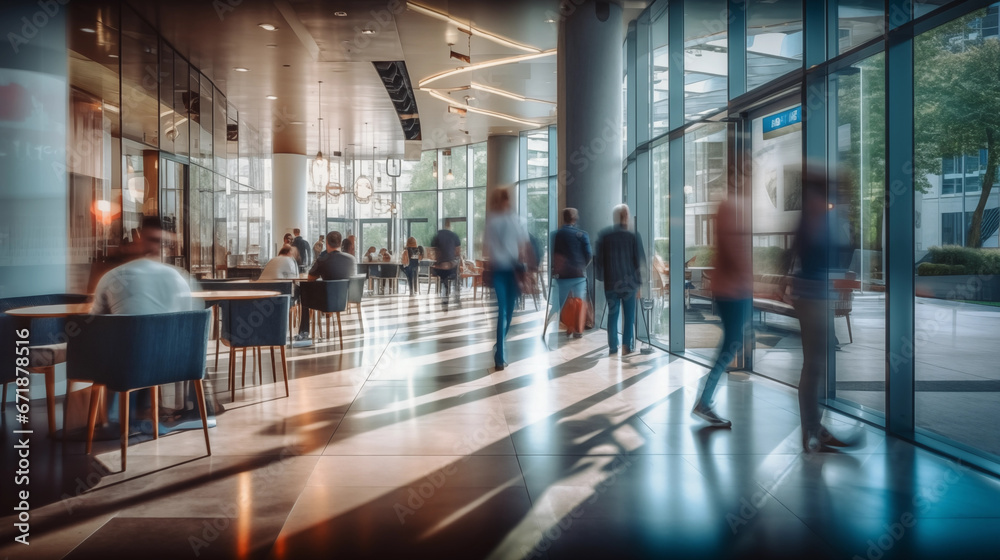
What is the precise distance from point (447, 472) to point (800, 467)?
186 cm

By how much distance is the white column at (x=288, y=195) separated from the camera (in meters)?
19.1

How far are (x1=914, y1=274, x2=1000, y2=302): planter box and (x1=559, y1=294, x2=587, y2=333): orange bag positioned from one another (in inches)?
155

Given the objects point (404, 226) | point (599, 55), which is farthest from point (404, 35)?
point (404, 226)

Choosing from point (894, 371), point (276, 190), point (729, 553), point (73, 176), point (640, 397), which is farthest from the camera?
point (276, 190)

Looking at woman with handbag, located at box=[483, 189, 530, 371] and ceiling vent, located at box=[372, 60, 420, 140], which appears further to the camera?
ceiling vent, located at box=[372, 60, 420, 140]

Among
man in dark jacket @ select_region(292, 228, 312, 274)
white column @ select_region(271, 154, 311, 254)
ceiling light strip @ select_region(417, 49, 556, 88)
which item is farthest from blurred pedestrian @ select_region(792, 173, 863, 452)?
white column @ select_region(271, 154, 311, 254)

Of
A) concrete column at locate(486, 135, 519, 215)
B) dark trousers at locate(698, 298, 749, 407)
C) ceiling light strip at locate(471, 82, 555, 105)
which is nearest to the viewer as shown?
dark trousers at locate(698, 298, 749, 407)

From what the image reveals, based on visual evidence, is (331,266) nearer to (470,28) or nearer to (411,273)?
(470,28)

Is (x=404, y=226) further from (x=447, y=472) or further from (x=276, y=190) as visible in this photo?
(x=447, y=472)

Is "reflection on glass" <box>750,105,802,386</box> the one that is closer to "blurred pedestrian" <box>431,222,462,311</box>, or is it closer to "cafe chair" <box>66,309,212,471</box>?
"cafe chair" <box>66,309,212,471</box>

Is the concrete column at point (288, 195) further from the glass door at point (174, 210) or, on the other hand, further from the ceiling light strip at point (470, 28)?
the ceiling light strip at point (470, 28)

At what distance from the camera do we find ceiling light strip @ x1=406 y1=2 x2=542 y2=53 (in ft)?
28.0

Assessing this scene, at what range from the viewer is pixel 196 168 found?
1088 cm

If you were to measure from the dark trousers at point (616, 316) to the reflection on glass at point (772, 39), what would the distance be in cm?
245
